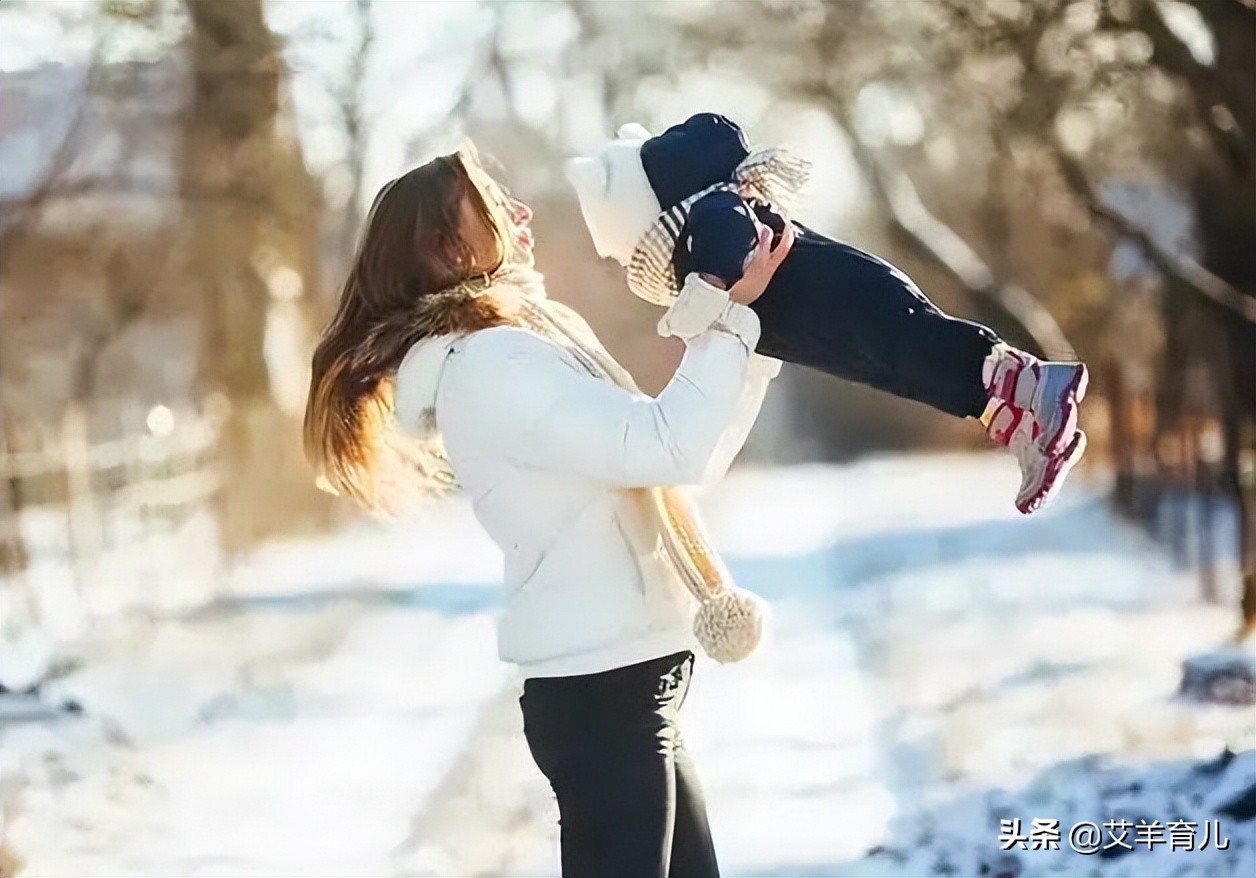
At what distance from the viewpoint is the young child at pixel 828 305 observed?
1.30 m

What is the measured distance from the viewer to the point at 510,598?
50.2 inches

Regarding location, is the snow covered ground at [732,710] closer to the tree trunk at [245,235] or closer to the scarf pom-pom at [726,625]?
the tree trunk at [245,235]

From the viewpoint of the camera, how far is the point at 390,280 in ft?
4.15

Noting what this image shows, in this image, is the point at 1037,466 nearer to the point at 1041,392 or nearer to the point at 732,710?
the point at 1041,392

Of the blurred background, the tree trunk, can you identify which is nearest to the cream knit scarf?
the blurred background

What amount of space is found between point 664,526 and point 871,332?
293 mm

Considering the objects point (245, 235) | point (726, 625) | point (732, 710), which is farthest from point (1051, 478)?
point (245, 235)

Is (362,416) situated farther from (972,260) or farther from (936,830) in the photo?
(936,830)

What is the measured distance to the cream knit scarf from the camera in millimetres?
1274

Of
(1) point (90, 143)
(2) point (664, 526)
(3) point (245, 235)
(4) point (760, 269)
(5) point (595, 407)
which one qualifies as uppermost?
(1) point (90, 143)

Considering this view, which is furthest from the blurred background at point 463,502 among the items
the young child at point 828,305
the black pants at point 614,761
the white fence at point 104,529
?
the black pants at point 614,761

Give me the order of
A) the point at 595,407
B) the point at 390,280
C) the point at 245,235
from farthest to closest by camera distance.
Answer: the point at 245,235 → the point at 390,280 → the point at 595,407

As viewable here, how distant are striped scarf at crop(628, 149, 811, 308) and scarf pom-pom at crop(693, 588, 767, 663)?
32 cm

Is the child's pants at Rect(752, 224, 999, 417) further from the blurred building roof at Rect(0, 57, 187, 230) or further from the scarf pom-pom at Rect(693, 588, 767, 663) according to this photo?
the blurred building roof at Rect(0, 57, 187, 230)
